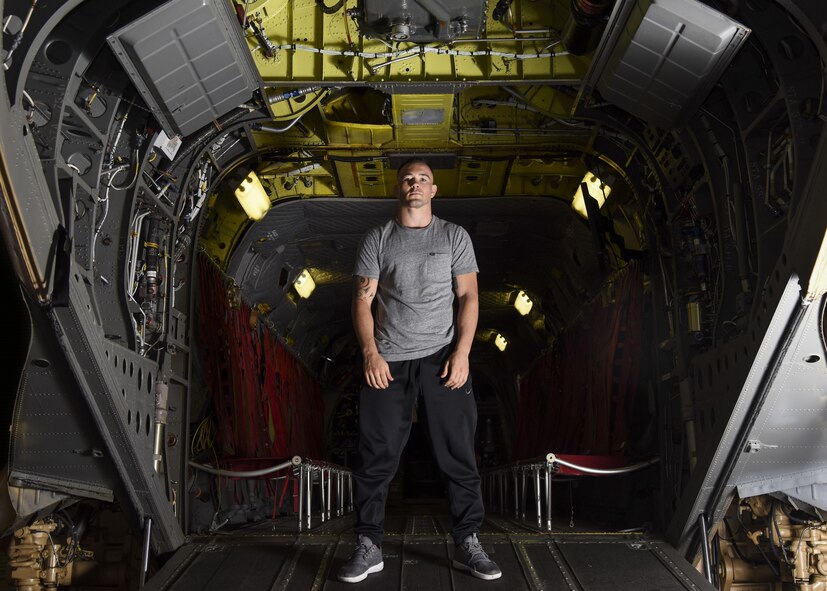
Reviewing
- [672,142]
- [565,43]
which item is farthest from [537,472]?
[565,43]

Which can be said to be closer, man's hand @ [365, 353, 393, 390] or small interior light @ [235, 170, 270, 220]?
man's hand @ [365, 353, 393, 390]

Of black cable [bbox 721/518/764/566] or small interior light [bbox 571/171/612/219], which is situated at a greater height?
small interior light [bbox 571/171/612/219]

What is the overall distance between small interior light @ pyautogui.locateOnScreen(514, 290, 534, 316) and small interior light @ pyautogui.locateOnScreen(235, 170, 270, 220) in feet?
17.5

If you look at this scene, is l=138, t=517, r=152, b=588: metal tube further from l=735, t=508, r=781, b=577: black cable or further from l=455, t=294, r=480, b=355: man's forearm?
l=735, t=508, r=781, b=577: black cable

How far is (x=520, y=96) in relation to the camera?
6039 millimetres

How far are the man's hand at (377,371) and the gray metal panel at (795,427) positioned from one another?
214 centimetres

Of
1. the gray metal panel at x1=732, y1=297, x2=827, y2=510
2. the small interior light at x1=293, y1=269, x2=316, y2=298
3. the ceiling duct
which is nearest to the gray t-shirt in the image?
the ceiling duct

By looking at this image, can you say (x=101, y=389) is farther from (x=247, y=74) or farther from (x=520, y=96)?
(x=520, y=96)

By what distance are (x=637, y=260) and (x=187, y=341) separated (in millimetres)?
4117

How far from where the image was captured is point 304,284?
36.1 feet

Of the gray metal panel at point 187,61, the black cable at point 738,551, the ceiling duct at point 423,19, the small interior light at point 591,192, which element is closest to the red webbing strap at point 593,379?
the small interior light at point 591,192

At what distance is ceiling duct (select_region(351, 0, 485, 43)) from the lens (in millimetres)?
4797

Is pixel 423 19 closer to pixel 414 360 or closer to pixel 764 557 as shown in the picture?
pixel 414 360

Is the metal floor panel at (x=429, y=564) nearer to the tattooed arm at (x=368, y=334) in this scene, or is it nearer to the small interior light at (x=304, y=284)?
the tattooed arm at (x=368, y=334)
